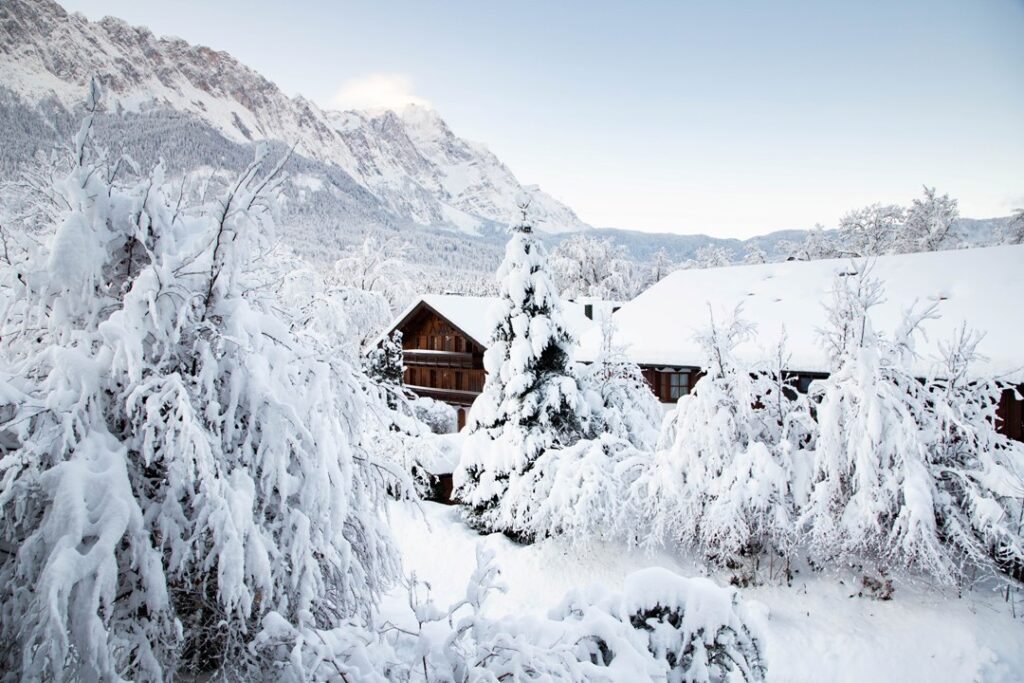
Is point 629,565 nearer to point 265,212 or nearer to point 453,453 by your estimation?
point 453,453

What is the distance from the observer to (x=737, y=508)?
379 inches

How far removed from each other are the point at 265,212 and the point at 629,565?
33.7 feet

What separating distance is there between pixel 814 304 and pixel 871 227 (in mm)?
37431

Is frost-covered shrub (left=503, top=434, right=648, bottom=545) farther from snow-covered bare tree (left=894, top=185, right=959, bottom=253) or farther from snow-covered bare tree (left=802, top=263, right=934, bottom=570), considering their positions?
snow-covered bare tree (left=894, top=185, right=959, bottom=253)

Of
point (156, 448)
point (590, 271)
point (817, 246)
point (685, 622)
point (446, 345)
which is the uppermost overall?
point (817, 246)

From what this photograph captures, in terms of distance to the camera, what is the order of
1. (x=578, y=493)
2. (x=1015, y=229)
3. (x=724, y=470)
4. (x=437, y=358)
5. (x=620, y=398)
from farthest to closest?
(x=1015, y=229) → (x=437, y=358) → (x=620, y=398) → (x=578, y=493) → (x=724, y=470)

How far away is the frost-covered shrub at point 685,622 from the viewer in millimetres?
5323

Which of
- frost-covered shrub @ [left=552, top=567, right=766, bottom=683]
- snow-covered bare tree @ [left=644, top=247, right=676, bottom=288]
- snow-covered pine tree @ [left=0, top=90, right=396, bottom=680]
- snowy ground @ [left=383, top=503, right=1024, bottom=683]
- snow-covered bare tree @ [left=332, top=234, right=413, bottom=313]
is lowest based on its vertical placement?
snowy ground @ [left=383, top=503, right=1024, bottom=683]

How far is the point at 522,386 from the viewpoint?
12.8 meters

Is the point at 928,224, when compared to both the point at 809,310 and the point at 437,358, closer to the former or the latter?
the point at 809,310

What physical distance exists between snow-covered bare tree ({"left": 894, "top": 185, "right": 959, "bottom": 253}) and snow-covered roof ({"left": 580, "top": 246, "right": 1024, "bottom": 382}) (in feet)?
80.8

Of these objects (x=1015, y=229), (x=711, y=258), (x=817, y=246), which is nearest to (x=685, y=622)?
(x=1015, y=229)

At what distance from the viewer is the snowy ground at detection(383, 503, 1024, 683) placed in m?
8.00

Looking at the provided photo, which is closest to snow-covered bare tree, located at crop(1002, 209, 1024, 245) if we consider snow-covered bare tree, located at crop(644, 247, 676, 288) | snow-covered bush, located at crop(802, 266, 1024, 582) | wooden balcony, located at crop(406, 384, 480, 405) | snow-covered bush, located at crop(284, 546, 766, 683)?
snow-covered bare tree, located at crop(644, 247, 676, 288)
